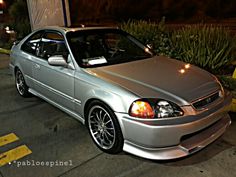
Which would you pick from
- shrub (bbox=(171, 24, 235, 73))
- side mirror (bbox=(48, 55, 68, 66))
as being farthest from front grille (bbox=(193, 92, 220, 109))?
shrub (bbox=(171, 24, 235, 73))

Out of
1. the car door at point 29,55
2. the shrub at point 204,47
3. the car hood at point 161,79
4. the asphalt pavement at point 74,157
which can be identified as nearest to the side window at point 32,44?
the car door at point 29,55

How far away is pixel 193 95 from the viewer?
244 centimetres

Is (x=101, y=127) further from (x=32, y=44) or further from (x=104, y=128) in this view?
(x=32, y=44)

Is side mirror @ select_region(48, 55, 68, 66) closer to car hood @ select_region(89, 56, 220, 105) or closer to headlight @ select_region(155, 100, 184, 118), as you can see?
car hood @ select_region(89, 56, 220, 105)

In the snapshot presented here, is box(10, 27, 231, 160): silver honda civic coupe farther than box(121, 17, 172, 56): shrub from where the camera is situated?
No

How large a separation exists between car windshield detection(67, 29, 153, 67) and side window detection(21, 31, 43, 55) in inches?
36.3

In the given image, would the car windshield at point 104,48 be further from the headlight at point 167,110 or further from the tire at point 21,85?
the tire at point 21,85

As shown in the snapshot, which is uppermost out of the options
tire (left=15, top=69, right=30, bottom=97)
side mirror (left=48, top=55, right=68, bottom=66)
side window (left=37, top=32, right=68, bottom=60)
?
side window (left=37, top=32, right=68, bottom=60)

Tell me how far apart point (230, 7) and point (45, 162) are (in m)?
15.1

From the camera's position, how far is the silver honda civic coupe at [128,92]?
233 centimetres

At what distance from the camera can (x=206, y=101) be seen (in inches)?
98.8

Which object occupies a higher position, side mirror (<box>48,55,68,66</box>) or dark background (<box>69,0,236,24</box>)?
dark background (<box>69,0,236,24</box>)

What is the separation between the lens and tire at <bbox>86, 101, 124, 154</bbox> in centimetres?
256

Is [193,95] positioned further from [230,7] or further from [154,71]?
[230,7]
